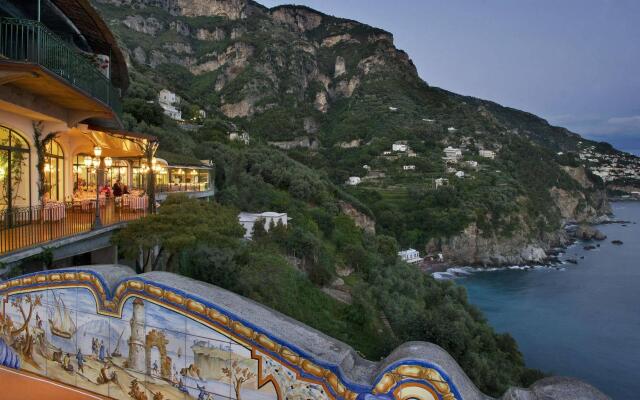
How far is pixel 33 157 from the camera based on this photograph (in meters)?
10.3

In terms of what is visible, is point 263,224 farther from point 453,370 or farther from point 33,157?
point 453,370

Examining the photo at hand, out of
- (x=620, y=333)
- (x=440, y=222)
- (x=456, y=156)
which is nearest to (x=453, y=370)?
(x=620, y=333)

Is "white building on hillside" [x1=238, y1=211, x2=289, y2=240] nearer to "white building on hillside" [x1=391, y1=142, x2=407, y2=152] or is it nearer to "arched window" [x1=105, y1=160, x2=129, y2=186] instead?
"arched window" [x1=105, y1=160, x2=129, y2=186]

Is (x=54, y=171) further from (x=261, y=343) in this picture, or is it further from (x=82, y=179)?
(x=261, y=343)

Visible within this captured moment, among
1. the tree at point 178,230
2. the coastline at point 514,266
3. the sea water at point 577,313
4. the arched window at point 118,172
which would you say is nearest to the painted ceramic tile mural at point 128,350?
the tree at point 178,230

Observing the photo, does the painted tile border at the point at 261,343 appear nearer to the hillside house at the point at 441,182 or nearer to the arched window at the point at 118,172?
the arched window at the point at 118,172

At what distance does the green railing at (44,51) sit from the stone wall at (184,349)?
4.35 meters

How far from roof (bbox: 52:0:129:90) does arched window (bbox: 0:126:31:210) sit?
12.3ft

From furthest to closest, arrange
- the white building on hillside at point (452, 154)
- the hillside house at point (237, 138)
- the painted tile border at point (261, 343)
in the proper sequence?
the white building on hillside at point (452, 154), the hillside house at point (237, 138), the painted tile border at point (261, 343)

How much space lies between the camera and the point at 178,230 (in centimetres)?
1072

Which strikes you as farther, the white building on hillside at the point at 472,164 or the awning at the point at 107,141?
the white building on hillside at the point at 472,164

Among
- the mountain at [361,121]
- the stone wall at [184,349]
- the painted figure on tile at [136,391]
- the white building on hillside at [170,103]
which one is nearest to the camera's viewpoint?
the stone wall at [184,349]

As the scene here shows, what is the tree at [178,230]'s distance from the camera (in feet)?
34.0

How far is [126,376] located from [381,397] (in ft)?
9.24
